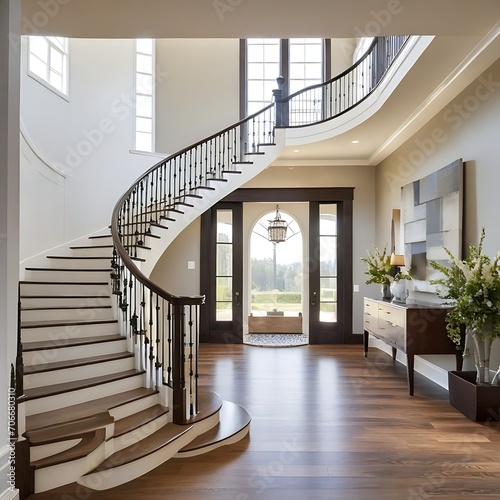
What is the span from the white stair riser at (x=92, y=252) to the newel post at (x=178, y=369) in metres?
2.67

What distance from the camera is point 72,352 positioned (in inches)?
144

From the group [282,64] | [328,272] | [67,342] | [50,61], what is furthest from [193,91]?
[67,342]

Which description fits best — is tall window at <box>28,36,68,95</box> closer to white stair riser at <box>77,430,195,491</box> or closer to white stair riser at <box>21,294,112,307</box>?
white stair riser at <box>21,294,112,307</box>

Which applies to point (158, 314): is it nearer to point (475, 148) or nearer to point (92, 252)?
point (92, 252)

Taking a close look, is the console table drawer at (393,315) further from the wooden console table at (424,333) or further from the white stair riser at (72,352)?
the white stair riser at (72,352)

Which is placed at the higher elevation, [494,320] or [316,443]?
[494,320]

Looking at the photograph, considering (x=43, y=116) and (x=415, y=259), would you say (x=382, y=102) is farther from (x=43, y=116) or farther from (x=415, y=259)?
(x=43, y=116)

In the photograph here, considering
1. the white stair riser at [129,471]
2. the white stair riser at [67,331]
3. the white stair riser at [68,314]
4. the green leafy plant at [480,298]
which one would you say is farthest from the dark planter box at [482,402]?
the white stair riser at [68,314]

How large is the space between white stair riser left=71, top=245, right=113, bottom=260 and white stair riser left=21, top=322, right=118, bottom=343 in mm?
1780

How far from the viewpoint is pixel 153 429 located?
10.5 ft

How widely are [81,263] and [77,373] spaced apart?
237 cm

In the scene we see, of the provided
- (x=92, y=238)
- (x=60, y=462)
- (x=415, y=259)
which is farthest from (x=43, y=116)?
(x=415, y=259)

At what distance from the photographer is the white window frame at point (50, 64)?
585cm

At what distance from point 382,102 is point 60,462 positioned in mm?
4737
